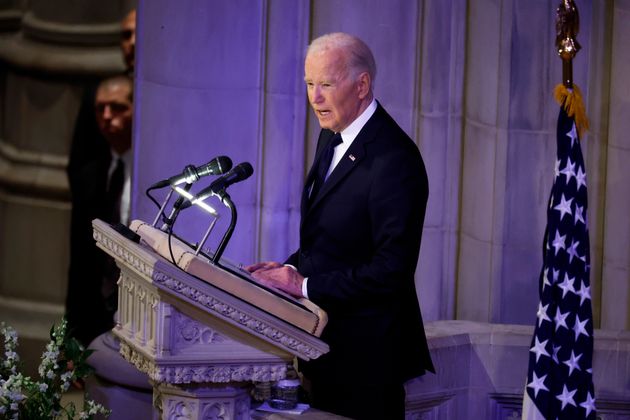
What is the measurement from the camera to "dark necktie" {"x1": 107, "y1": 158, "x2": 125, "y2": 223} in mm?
7320

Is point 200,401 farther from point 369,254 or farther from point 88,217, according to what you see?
point 88,217

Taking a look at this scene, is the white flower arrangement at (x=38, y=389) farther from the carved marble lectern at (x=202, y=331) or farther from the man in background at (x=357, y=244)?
the man in background at (x=357, y=244)

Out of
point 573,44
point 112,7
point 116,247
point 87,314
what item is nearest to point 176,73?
point 112,7

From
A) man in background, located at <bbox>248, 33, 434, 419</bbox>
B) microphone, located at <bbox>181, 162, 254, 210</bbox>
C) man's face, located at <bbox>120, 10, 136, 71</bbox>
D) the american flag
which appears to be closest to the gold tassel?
the american flag

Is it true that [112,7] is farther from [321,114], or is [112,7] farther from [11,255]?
[321,114]

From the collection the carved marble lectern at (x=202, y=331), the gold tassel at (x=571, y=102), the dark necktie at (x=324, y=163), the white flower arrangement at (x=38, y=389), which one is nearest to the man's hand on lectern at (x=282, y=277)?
the carved marble lectern at (x=202, y=331)

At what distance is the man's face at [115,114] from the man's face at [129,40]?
16 cm

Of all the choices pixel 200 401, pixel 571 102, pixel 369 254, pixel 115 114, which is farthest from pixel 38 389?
pixel 115 114

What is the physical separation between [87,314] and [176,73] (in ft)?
5.79

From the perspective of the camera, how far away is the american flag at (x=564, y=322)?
5211 mm

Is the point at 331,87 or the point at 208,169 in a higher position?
the point at 331,87

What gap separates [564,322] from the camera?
17.2 ft

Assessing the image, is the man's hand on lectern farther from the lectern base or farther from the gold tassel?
the gold tassel

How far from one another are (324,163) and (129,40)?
10.2ft
